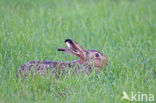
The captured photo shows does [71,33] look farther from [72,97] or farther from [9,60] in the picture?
[72,97]

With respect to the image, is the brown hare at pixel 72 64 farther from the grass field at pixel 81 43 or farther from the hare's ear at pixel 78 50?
the grass field at pixel 81 43

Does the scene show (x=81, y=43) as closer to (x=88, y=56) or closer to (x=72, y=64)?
(x=88, y=56)

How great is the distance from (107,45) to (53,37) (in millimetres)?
1261

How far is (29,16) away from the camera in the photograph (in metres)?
8.30

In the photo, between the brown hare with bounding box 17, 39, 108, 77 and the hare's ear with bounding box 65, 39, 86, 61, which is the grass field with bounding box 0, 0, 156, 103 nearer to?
the brown hare with bounding box 17, 39, 108, 77

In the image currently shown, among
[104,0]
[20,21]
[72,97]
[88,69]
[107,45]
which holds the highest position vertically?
[104,0]

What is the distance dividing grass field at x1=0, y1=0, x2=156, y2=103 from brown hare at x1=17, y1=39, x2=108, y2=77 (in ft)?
0.65

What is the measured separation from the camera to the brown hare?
5.13m

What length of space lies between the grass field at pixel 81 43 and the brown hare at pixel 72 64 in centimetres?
20

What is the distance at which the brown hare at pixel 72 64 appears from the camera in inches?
202

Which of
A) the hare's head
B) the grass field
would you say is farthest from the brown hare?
the grass field

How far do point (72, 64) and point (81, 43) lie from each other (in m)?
1.51

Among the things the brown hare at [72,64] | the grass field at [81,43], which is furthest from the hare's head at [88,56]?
the grass field at [81,43]

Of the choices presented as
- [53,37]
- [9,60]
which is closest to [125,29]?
[53,37]
